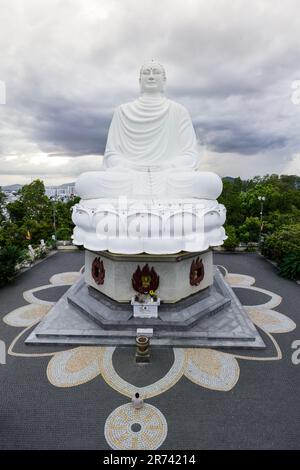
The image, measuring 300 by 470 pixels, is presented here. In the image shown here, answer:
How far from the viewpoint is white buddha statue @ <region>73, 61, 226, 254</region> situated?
6.59 metres

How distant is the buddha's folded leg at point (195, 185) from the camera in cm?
793

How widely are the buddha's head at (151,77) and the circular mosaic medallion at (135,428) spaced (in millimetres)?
10368

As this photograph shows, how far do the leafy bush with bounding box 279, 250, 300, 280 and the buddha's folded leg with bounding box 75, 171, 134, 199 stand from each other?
8.16m

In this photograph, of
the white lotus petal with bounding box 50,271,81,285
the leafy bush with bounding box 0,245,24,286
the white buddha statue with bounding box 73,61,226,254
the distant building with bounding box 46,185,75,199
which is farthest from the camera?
the distant building with bounding box 46,185,75,199

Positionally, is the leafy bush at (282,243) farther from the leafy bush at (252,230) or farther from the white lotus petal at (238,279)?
the leafy bush at (252,230)

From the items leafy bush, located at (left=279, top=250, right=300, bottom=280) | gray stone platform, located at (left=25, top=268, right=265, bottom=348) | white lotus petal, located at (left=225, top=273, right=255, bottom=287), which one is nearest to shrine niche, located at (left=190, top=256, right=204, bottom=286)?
gray stone platform, located at (left=25, top=268, right=265, bottom=348)

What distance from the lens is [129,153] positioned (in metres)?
9.98

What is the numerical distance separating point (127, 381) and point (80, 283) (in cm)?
534

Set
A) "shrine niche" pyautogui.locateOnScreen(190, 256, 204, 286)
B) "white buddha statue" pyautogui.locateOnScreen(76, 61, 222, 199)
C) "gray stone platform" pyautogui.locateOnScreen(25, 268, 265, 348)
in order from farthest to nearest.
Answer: "white buddha statue" pyautogui.locateOnScreen(76, 61, 222, 199)
"shrine niche" pyautogui.locateOnScreen(190, 256, 204, 286)
"gray stone platform" pyautogui.locateOnScreen(25, 268, 265, 348)

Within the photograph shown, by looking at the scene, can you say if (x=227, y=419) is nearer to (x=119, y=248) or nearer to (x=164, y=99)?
(x=119, y=248)

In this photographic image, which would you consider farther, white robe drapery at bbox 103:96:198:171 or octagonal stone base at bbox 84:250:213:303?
white robe drapery at bbox 103:96:198:171

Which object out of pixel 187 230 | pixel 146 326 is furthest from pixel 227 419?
pixel 187 230

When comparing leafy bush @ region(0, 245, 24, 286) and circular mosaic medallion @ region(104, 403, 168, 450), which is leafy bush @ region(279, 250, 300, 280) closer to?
circular mosaic medallion @ region(104, 403, 168, 450)

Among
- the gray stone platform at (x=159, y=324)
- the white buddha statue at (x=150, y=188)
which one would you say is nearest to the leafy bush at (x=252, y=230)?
the white buddha statue at (x=150, y=188)
